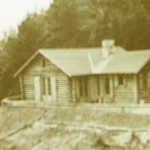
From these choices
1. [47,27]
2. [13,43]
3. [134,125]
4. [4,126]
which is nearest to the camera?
[134,125]

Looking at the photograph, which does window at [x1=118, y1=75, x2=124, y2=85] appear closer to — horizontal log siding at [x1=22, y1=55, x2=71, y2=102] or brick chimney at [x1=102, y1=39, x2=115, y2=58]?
horizontal log siding at [x1=22, y1=55, x2=71, y2=102]

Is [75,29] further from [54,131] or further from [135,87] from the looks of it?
[54,131]

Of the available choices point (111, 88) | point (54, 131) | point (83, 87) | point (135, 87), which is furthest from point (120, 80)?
point (54, 131)

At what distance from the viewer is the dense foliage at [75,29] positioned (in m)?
52.8

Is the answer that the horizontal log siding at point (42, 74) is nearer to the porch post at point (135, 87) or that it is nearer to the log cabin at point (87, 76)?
the log cabin at point (87, 76)

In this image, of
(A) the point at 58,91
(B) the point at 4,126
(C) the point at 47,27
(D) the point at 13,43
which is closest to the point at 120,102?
(A) the point at 58,91

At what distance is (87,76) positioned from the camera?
1742 inches

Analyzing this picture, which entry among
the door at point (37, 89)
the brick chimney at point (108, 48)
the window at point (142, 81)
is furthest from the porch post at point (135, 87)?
the door at point (37, 89)

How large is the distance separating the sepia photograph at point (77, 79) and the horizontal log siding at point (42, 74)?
82mm

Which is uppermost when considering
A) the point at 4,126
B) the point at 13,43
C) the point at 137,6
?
the point at 137,6

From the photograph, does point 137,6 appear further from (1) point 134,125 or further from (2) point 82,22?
(1) point 134,125

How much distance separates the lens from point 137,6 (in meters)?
55.2

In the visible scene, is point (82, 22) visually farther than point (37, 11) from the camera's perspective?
No

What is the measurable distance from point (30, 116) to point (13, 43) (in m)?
14.3
